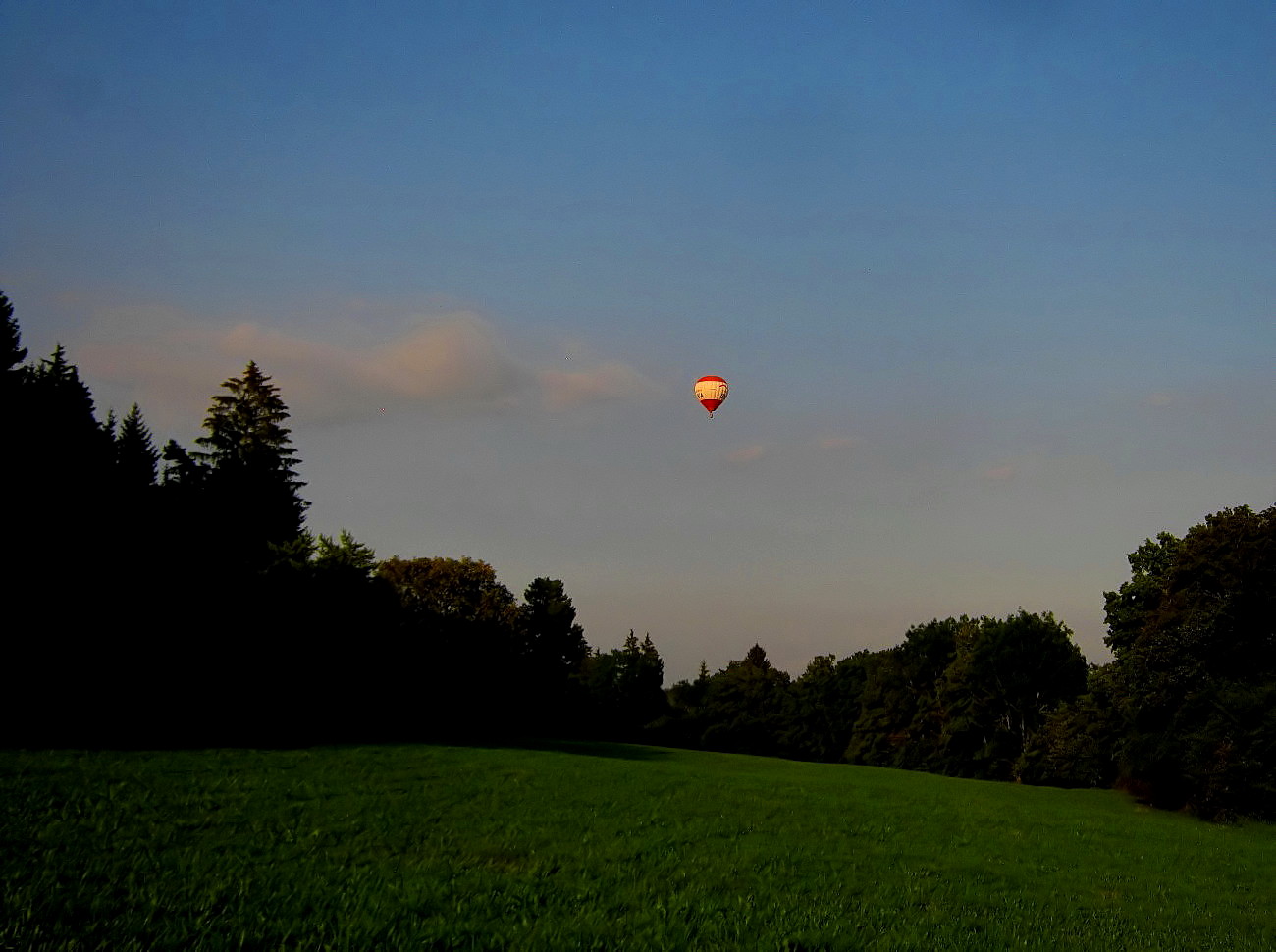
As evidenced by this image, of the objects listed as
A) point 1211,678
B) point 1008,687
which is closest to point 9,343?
point 1211,678

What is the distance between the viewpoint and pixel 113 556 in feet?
112

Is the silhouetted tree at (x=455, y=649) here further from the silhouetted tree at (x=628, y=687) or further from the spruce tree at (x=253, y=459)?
the silhouetted tree at (x=628, y=687)

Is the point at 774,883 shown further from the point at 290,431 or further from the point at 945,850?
the point at 290,431

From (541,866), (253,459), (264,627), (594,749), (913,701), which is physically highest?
(253,459)

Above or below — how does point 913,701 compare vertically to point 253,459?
below

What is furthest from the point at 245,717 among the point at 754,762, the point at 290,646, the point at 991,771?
the point at 991,771

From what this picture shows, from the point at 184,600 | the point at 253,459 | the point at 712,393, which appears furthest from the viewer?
the point at 253,459

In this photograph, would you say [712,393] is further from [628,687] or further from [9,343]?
[628,687]

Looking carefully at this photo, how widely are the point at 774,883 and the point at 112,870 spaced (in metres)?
10.6

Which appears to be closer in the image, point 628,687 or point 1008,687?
point 1008,687

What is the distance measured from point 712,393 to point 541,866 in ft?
110

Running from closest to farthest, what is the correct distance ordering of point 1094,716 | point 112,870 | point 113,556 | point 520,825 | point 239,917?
point 239,917
point 112,870
point 520,825
point 113,556
point 1094,716

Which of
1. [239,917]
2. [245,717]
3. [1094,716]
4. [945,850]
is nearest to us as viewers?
[239,917]

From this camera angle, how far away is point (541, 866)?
15719mm
